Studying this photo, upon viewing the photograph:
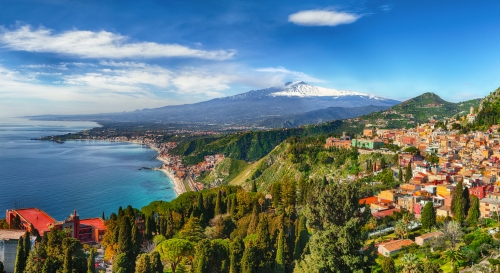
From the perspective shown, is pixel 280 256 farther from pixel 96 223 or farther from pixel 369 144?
pixel 369 144

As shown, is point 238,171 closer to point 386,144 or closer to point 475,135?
point 386,144

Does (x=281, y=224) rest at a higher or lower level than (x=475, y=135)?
lower

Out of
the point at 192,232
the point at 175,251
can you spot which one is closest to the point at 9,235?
the point at 175,251

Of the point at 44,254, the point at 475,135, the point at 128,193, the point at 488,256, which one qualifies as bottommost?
the point at 128,193

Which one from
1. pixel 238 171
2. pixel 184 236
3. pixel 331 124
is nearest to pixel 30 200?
pixel 238 171

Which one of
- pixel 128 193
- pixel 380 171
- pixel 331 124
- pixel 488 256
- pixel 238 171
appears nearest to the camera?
pixel 488 256

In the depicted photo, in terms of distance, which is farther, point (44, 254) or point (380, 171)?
point (380, 171)

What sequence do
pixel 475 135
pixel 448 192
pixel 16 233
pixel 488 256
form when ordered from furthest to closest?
pixel 475 135 < pixel 448 192 < pixel 16 233 < pixel 488 256
